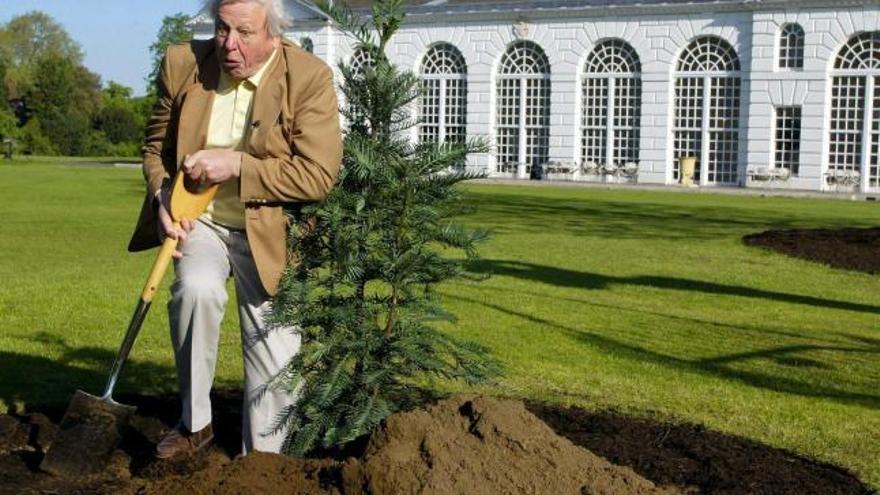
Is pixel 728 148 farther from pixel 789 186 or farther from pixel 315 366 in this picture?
pixel 315 366

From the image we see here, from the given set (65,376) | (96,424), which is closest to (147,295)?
(96,424)

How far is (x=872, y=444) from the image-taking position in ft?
20.2

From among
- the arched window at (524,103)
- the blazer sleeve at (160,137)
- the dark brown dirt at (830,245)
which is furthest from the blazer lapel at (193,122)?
the arched window at (524,103)

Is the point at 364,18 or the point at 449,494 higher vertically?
the point at 364,18

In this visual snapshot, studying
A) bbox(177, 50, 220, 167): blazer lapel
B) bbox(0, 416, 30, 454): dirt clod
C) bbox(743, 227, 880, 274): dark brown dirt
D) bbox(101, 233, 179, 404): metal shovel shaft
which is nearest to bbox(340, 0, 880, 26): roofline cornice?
bbox(743, 227, 880, 274): dark brown dirt

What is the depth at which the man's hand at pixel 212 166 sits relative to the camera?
4.91m

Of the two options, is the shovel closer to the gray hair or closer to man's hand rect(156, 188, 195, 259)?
man's hand rect(156, 188, 195, 259)

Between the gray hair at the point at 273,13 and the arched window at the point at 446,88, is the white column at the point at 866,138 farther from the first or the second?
the gray hair at the point at 273,13

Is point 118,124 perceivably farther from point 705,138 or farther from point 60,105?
point 705,138

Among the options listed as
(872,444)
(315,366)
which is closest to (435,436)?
(315,366)

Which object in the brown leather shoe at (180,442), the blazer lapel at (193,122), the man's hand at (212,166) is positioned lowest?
the brown leather shoe at (180,442)

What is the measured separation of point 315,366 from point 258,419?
0.33 meters

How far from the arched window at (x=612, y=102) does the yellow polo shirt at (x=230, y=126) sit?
4289 cm

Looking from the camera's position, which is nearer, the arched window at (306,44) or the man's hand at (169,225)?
the man's hand at (169,225)
